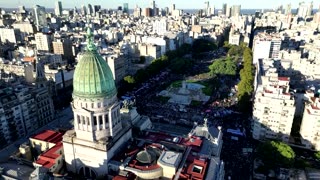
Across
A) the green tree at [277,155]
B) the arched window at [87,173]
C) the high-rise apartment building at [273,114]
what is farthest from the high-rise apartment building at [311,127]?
the arched window at [87,173]

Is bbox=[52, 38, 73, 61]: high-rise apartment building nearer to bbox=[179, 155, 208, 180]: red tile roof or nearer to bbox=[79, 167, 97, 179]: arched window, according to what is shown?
bbox=[79, 167, 97, 179]: arched window

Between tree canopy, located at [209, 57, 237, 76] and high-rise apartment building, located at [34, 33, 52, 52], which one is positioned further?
high-rise apartment building, located at [34, 33, 52, 52]

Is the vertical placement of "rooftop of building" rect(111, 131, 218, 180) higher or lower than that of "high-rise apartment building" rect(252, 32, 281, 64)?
lower

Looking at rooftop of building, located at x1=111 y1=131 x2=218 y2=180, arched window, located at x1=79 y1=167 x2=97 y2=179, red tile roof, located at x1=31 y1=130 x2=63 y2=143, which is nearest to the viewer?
rooftop of building, located at x1=111 y1=131 x2=218 y2=180

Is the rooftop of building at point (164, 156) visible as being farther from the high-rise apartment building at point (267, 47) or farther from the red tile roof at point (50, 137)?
the high-rise apartment building at point (267, 47)

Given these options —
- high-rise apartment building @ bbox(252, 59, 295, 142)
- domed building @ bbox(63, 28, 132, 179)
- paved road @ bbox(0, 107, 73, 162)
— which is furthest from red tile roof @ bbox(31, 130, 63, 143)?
high-rise apartment building @ bbox(252, 59, 295, 142)

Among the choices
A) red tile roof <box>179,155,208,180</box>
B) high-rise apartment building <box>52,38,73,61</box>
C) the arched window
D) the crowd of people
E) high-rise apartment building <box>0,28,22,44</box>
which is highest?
high-rise apartment building <box>0,28,22,44</box>
